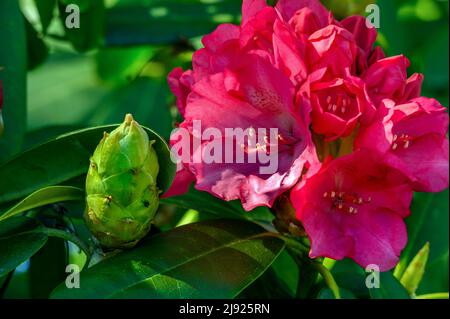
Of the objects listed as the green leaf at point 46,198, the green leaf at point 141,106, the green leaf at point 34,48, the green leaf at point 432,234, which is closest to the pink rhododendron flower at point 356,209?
the green leaf at point 46,198

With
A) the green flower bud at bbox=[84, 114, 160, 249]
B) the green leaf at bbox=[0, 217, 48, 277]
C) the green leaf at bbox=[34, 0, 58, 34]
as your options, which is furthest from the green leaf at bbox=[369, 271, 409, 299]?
the green leaf at bbox=[34, 0, 58, 34]

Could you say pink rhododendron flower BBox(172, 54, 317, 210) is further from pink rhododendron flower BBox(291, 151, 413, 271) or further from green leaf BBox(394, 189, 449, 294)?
green leaf BBox(394, 189, 449, 294)

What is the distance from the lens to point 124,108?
215 centimetres

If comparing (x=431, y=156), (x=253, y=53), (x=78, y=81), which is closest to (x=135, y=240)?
(x=253, y=53)

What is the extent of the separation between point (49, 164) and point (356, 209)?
1.51 ft

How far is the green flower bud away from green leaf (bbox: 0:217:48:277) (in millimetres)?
86

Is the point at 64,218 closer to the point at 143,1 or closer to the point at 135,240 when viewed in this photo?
the point at 135,240

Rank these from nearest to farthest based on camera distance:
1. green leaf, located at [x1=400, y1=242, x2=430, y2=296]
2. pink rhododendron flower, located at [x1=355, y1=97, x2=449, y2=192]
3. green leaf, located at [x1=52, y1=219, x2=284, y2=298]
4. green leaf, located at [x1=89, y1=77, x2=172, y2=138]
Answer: green leaf, located at [x1=52, y1=219, x2=284, y2=298] → pink rhododendron flower, located at [x1=355, y1=97, x2=449, y2=192] → green leaf, located at [x1=400, y1=242, x2=430, y2=296] → green leaf, located at [x1=89, y1=77, x2=172, y2=138]

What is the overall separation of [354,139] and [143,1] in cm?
113

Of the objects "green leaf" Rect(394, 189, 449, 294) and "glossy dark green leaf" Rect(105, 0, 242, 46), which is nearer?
"green leaf" Rect(394, 189, 449, 294)

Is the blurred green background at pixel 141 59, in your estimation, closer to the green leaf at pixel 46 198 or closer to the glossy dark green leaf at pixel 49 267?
the glossy dark green leaf at pixel 49 267

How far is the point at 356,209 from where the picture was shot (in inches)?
49.6

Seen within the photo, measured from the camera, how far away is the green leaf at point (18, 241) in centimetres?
118

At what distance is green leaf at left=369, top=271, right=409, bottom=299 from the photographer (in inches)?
54.9
